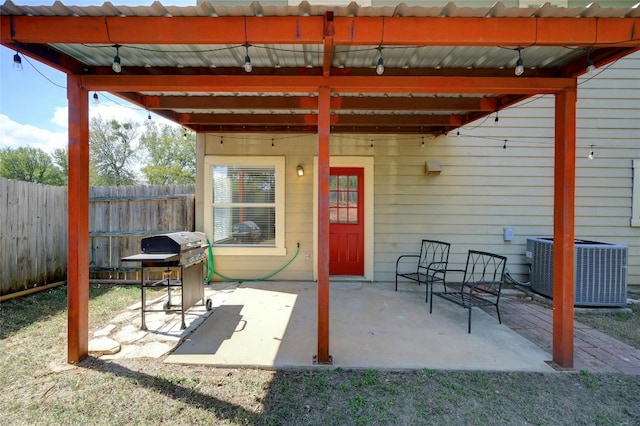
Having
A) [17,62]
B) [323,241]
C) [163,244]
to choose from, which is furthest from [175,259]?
[17,62]

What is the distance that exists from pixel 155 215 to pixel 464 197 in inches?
221

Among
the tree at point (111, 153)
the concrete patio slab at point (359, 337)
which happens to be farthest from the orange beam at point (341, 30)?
the tree at point (111, 153)

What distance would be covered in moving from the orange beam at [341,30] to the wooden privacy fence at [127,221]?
3.54 m

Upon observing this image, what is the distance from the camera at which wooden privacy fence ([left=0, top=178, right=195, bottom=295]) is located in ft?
14.3

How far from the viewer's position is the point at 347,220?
5.45 m

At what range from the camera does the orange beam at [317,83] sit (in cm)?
277

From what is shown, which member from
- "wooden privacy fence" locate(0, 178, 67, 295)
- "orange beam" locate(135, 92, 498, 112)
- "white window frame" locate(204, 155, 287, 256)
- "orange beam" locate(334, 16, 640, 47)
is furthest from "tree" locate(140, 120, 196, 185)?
"orange beam" locate(334, 16, 640, 47)

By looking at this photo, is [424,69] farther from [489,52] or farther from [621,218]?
[621,218]

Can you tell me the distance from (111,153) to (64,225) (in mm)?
19768

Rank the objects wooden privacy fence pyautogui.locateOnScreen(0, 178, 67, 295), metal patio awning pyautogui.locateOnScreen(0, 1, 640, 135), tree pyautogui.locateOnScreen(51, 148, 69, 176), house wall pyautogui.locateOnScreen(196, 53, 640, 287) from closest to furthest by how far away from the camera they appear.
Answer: metal patio awning pyautogui.locateOnScreen(0, 1, 640, 135) < wooden privacy fence pyautogui.locateOnScreen(0, 178, 67, 295) < house wall pyautogui.locateOnScreen(196, 53, 640, 287) < tree pyautogui.locateOnScreen(51, 148, 69, 176)

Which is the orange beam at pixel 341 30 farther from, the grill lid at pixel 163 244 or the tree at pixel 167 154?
the tree at pixel 167 154

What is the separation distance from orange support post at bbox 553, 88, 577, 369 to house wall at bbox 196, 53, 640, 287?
263 cm

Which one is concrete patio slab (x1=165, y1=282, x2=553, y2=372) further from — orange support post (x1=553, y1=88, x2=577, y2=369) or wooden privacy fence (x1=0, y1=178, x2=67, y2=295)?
wooden privacy fence (x1=0, y1=178, x2=67, y2=295)

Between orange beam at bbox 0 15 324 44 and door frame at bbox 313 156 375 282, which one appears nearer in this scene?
orange beam at bbox 0 15 324 44
